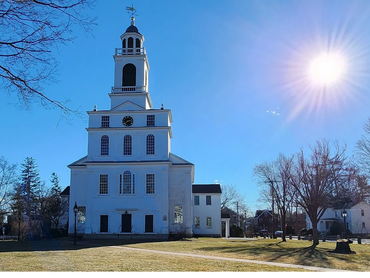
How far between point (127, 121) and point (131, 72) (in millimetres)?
6804

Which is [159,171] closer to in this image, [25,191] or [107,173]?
[107,173]

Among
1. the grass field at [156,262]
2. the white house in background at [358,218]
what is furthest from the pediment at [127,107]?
the white house in background at [358,218]

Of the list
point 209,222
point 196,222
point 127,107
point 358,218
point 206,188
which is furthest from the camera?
point 358,218

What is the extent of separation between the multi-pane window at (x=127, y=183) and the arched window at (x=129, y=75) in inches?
441

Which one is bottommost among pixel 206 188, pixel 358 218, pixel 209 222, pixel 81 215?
pixel 209 222

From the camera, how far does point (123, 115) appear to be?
4359 cm

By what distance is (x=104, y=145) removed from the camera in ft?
142

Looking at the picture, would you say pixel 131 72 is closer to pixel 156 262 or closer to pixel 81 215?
pixel 81 215

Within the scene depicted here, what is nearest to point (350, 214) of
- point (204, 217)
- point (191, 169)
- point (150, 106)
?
point (204, 217)

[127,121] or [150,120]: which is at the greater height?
[150,120]

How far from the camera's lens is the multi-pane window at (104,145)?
141 feet

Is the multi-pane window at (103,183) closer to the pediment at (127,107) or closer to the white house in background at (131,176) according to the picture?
the white house in background at (131,176)

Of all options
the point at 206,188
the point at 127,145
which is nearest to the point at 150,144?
the point at 127,145

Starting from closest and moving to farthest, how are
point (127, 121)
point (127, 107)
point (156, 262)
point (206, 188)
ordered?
point (156, 262) < point (127, 121) < point (127, 107) < point (206, 188)
